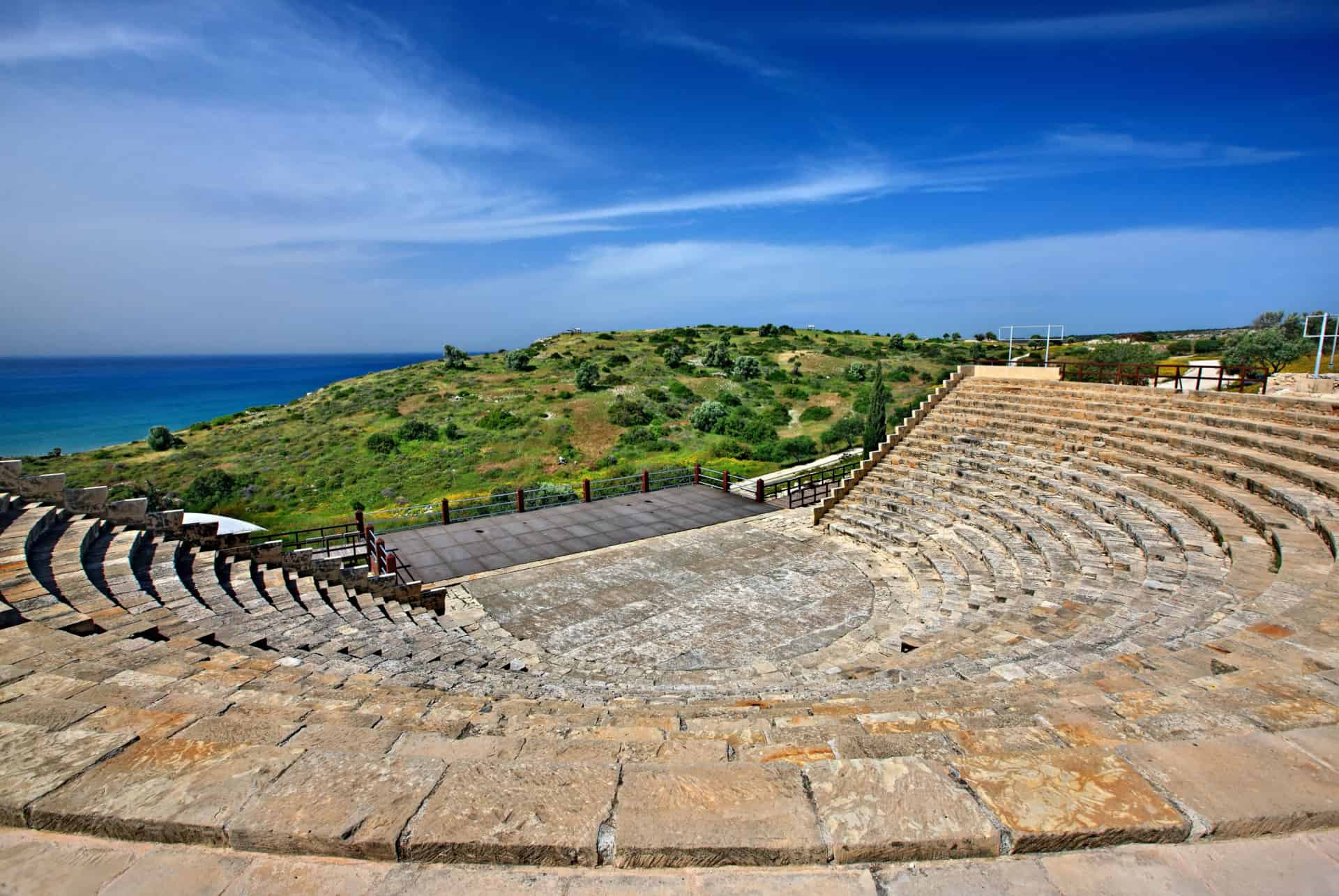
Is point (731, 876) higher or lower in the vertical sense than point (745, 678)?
higher

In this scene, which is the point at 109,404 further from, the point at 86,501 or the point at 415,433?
the point at 86,501

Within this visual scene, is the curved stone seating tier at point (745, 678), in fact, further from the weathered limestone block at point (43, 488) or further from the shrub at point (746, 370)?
the shrub at point (746, 370)

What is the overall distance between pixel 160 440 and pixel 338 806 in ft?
165

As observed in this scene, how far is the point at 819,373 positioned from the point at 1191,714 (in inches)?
1939

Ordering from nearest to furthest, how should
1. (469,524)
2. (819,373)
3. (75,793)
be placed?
1. (75,793)
2. (469,524)
3. (819,373)

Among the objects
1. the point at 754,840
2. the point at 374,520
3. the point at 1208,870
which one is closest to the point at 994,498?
the point at 1208,870

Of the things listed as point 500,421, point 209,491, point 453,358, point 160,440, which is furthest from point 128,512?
point 453,358

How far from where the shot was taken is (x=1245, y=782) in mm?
2822

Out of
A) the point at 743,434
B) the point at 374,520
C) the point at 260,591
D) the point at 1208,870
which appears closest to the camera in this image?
the point at 1208,870

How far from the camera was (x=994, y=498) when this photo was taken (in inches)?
529

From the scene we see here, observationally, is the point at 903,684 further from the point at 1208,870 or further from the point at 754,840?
the point at 754,840

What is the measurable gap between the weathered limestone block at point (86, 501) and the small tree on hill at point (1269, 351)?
3614 centimetres

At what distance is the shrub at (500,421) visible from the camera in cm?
3822

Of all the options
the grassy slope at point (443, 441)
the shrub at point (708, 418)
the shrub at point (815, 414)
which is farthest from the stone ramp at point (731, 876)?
the shrub at point (815, 414)
